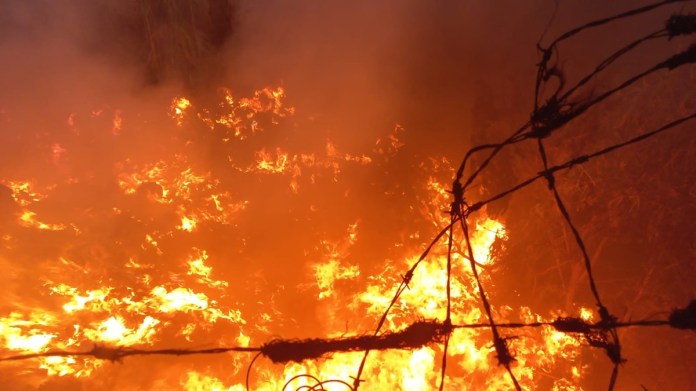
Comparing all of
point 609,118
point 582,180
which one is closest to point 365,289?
point 582,180

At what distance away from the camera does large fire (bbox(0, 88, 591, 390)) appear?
39.3ft

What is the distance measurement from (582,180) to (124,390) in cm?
1530

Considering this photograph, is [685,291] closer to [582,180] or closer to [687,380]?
[687,380]

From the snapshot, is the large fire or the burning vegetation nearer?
the burning vegetation

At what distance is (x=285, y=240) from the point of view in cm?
1299

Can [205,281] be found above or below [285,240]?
below

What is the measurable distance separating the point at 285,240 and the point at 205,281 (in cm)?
273

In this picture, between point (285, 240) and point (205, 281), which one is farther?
point (285, 240)

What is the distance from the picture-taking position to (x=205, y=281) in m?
12.6

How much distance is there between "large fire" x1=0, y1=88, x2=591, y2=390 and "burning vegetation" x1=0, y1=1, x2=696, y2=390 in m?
0.05

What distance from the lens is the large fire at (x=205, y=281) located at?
12.0m

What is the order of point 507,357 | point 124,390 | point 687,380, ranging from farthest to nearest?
point 124,390 → point 687,380 → point 507,357

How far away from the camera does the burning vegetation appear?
38.5 ft

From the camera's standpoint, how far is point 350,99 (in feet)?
43.6
